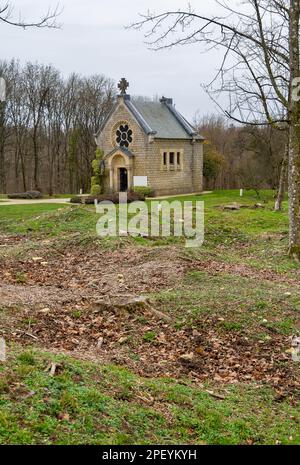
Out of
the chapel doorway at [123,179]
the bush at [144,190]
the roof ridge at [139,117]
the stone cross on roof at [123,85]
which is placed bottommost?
the bush at [144,190]

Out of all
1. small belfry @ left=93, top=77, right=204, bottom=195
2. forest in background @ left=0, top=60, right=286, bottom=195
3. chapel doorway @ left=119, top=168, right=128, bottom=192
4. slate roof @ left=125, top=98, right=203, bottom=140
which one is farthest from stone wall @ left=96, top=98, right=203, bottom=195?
forest in background @ left=0, top=60, right=286, bottom=195

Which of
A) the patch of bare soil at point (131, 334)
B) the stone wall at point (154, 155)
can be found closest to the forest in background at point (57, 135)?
the stone wall at point (154, 155)

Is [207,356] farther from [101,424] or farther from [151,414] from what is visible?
[101,424]

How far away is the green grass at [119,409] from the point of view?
175 inches

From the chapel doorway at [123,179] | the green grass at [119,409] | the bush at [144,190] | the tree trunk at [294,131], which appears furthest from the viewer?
the chapel doorway at [123,179]

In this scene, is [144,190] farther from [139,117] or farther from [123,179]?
[139,117]

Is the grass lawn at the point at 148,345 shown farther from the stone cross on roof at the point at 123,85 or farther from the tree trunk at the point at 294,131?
the stone cross on roof at the point at 123,85

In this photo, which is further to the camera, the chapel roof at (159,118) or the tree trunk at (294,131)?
the chapel roof at (159,118)

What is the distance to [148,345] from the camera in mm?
7512

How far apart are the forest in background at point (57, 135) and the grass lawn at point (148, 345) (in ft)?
93.9

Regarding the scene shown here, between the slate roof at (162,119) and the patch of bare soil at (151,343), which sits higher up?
the slate roof at (162,119)

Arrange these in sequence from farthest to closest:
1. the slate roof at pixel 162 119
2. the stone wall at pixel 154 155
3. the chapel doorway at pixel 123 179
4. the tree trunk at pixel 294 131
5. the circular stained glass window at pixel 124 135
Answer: the chapel doorway at pixel 123 179, the circular stained glass window at pixel 124 135, the slate roof at pixel 162 119, the stone wall at pixel 154 155, the tree trunk at pixel 294 131

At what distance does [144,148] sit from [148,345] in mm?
27829

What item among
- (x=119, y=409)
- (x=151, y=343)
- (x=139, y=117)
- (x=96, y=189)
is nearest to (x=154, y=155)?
(x=139, y=117)
